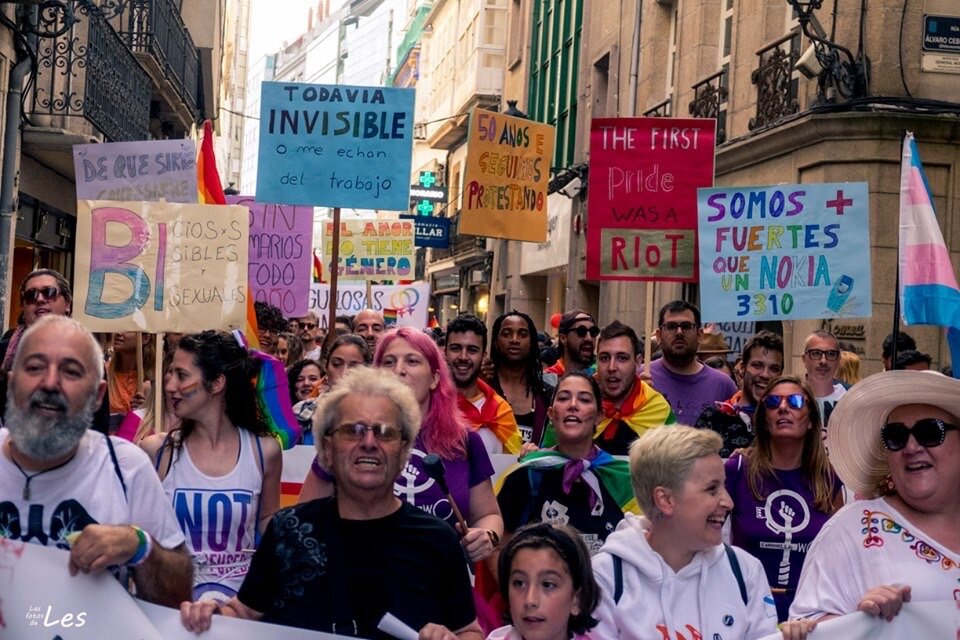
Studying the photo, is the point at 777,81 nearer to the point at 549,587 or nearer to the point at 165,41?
the point at 165,41

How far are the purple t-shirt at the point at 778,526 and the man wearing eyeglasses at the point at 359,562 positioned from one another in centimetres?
190

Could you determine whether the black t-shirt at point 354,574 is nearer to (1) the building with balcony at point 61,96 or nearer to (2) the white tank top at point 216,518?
(2) the white tank top at point 216,518

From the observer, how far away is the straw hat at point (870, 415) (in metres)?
4.20

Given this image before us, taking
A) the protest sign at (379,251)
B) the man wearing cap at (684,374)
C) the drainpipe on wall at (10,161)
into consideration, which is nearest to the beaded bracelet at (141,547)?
the man wearing cap at (684,374)

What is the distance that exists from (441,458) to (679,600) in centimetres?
136

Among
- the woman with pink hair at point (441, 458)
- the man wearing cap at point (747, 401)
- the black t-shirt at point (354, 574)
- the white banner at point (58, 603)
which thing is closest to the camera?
the white banner at point (58, 603)

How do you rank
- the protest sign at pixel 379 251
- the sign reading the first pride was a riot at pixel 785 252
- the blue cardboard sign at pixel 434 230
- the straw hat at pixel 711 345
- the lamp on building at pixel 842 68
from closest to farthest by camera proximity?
the sign reading the first pride was a riot at pixel 785 252 < the straw hat at pixel 711 345 < the lamp on building at pixel 842 68 < the protest sign at pixel 379 251 < the blue cardboard sign at pixel 434 230

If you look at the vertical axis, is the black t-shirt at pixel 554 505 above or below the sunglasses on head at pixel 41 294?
below

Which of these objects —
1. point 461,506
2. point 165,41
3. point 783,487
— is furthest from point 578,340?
point 165,41

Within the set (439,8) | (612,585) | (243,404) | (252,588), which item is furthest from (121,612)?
(439,8)

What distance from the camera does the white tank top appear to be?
496cm

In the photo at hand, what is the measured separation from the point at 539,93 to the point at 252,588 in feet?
97.8

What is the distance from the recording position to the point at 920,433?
4.16 meters

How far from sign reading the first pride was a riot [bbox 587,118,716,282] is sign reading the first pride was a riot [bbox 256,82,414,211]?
1411mm
